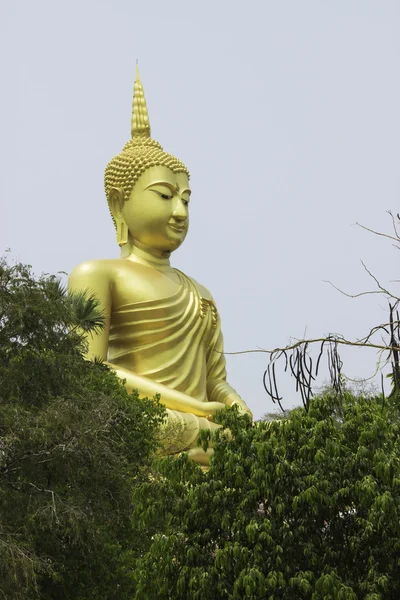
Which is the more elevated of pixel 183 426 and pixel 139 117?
pixel 139 117

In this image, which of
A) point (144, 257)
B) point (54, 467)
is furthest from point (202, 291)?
point (54, 467)

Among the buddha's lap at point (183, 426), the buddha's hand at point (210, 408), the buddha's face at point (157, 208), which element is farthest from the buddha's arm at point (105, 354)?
the buddha's face at point (157, 208)

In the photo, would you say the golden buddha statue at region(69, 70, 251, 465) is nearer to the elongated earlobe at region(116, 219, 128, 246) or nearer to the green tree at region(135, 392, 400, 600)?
the elongated earlobe at region(116, 219, 128, 246)

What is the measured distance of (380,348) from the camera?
15.6ft

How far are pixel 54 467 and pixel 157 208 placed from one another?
25.3ft

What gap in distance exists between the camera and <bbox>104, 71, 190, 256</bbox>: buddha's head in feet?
58.9

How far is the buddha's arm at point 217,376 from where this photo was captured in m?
18.4

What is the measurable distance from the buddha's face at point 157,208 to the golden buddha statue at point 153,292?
0.05ft

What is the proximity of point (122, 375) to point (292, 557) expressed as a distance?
6.36m

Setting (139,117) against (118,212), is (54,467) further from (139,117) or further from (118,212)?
(139,117)

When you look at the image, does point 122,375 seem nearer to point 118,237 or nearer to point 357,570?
point 118,237

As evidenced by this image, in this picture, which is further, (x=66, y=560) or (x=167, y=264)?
(x=167, y=264)

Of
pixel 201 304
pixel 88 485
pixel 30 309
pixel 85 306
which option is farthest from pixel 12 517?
pixel 201 304

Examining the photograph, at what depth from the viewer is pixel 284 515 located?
35.2ft
